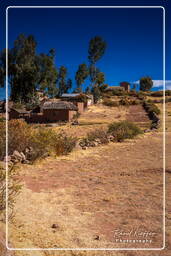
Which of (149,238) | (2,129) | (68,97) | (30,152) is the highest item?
(68,97)

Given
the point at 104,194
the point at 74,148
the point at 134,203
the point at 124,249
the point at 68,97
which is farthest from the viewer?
the point at 68,97

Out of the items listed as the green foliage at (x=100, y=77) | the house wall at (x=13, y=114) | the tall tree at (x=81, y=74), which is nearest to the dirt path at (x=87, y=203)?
the house wall at (x=13, y=114)

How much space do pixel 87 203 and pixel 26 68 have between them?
4034 centimetres

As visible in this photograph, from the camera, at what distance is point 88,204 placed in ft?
16.0

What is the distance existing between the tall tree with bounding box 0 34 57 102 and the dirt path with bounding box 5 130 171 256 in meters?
36.4

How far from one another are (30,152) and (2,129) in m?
1.45

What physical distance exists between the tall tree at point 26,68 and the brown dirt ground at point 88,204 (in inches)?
1426

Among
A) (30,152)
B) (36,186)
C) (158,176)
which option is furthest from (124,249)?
(30,152)

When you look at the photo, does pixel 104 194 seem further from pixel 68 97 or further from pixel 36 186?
pixel 68 97

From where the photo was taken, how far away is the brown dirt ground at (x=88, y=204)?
11.3 feet

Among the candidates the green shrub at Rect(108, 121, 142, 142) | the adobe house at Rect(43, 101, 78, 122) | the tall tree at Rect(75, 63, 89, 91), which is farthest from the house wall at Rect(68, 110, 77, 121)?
the tall tree at Rect(75, 63, 89, 91)

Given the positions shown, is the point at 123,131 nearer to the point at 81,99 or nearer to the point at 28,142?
the point at 28,142

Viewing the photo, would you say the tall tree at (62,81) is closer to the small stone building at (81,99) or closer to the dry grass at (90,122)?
the small stone building at (81,99)

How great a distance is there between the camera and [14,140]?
29.3 feet
